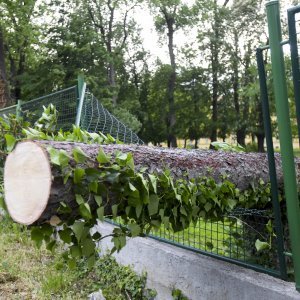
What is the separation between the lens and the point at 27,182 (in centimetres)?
190

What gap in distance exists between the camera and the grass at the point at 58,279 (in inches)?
141

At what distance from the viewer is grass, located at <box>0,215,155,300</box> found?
357 cm

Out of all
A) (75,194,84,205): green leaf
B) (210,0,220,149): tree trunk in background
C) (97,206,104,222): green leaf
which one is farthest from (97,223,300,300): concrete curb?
(210,0,220,149): tree trunk in background

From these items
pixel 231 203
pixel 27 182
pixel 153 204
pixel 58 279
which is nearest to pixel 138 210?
pixel 153 204

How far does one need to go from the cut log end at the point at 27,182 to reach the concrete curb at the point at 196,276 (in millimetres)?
1425

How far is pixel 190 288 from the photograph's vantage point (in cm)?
303

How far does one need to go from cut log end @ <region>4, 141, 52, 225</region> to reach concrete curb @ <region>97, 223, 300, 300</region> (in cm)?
143

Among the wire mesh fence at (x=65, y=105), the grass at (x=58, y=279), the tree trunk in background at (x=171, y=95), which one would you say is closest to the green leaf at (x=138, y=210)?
the grass at (x=58, y=279)

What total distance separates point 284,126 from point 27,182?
1.34 meters

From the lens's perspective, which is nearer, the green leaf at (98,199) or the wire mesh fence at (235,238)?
the green leaf at (98,199)

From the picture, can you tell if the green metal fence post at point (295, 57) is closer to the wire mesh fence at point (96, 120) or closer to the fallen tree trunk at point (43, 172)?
the fallen tree trunk at point (43, 172)

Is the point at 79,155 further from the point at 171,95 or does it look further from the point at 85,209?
the point at 171,95

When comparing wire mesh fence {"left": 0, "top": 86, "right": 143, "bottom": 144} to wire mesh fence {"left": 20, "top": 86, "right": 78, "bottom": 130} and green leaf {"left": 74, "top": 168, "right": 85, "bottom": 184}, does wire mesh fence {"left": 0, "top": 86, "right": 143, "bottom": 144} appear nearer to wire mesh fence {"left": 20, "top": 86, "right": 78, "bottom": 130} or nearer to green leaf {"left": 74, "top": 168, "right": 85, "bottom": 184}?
wire mesh fence {"left": 20, "top": 86, "right": 78, "bottom": 130}

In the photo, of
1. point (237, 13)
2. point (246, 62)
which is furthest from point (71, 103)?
point (246, 62)
